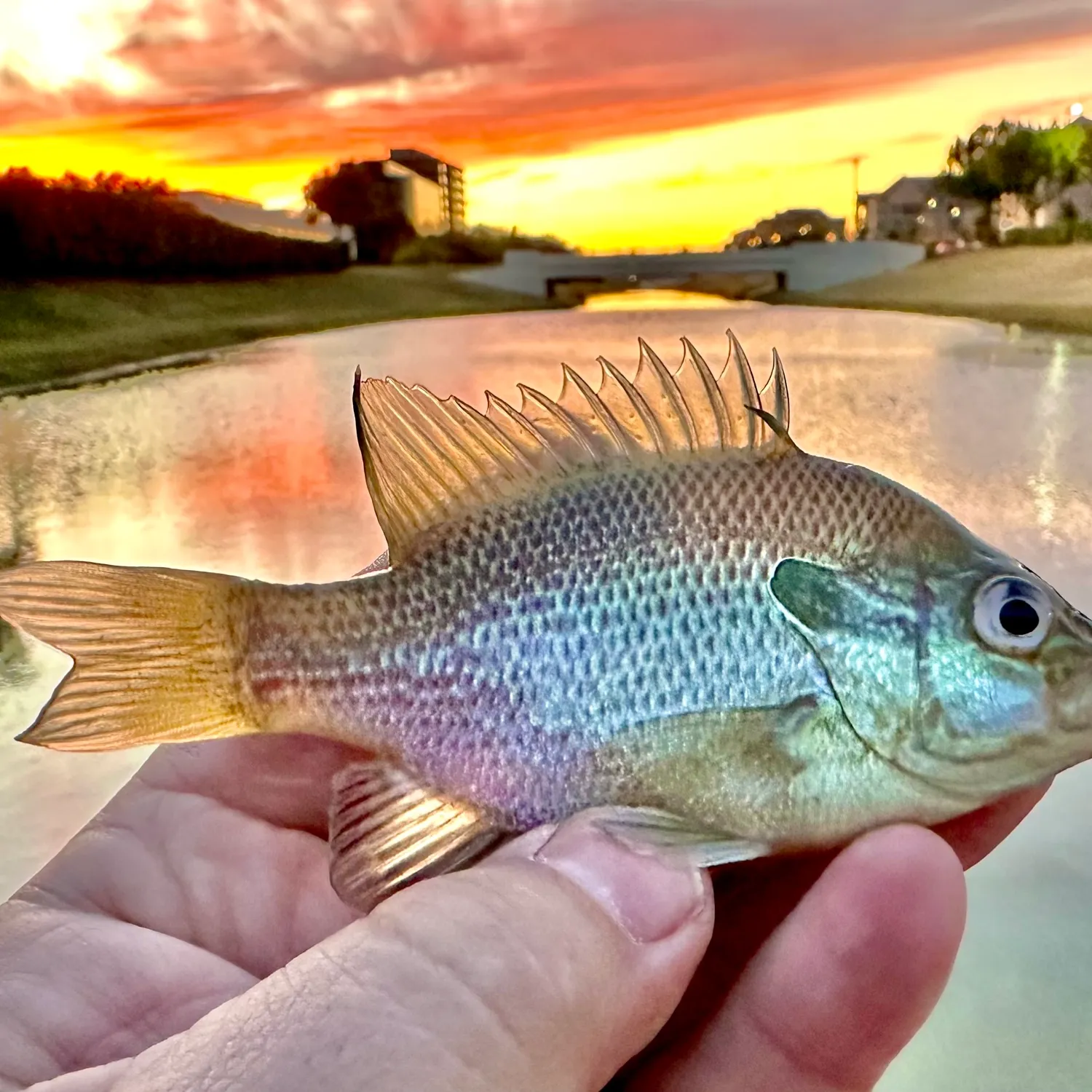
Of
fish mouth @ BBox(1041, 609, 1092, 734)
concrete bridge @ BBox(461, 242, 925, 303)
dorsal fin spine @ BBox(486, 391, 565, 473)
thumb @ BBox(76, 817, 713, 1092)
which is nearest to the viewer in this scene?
thumb @ BBox(76, 817, 713, 1092)

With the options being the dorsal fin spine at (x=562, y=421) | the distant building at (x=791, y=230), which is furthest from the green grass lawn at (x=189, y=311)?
the dorsal fin spine at (x=562, y=421)

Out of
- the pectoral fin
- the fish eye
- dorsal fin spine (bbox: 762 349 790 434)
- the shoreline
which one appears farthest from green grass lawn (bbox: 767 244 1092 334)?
the pectoral fin

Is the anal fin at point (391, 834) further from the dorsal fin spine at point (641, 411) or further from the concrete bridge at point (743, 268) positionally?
the concrete bridge at point (743, 268)

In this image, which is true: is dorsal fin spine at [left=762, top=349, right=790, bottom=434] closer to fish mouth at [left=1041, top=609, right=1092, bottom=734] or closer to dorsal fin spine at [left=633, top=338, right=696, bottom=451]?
dorsal fin spine at [left=633, top=338, right=696, bottom=451]

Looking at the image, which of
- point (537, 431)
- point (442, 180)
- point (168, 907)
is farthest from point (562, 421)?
point (442, 180)

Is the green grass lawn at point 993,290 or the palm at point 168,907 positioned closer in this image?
the palm at point 168,907

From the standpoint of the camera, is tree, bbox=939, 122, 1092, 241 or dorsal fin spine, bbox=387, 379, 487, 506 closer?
dorsal fin spine, bbox=387, 379, 487, 506
